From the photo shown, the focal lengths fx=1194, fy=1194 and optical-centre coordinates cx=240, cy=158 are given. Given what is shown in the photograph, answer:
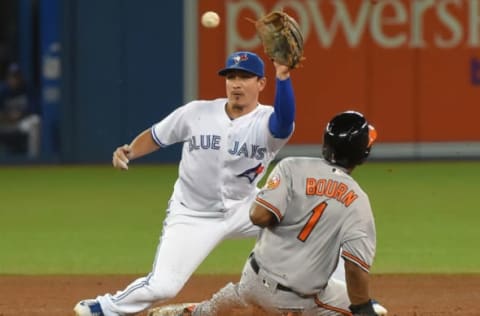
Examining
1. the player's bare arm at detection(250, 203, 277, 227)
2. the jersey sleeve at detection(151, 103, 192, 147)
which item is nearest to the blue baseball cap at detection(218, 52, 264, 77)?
the jersey sleeve at detection(151, 103, 192, 147)

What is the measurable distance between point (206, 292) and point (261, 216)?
299cm

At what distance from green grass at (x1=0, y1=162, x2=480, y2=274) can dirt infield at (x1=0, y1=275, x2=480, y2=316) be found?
1.27 ft

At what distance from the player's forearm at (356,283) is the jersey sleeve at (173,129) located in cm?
195

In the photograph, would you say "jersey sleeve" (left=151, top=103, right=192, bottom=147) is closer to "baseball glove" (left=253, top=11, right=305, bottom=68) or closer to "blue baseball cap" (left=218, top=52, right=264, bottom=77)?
"blue baseball cap" (left=218, top=52, right=264, bottom=77)

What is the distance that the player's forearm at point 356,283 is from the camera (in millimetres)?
5742

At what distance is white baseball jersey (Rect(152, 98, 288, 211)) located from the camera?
724cm

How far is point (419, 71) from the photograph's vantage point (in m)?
17.2

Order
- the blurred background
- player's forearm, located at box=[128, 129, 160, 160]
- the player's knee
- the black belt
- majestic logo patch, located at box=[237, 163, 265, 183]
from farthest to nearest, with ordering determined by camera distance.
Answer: the blurred background
player's forearm, located at box=[128, 129, 160, 160]
majestic logo patch, located at box=[237, 163, 265, 183]
the player's knee
the black belt

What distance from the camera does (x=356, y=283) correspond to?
578 centimetres

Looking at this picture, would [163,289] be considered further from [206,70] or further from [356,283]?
[206,70]

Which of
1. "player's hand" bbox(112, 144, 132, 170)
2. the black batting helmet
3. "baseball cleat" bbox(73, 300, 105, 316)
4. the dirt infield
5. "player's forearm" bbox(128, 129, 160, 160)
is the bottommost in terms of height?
the dirt infield

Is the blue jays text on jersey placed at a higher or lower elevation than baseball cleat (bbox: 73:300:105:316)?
higher

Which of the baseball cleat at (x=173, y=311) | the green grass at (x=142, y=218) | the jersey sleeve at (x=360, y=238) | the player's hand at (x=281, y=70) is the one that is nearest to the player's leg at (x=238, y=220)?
the baseball cleat at (x=173, y=311)

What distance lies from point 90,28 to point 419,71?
4740 mm
